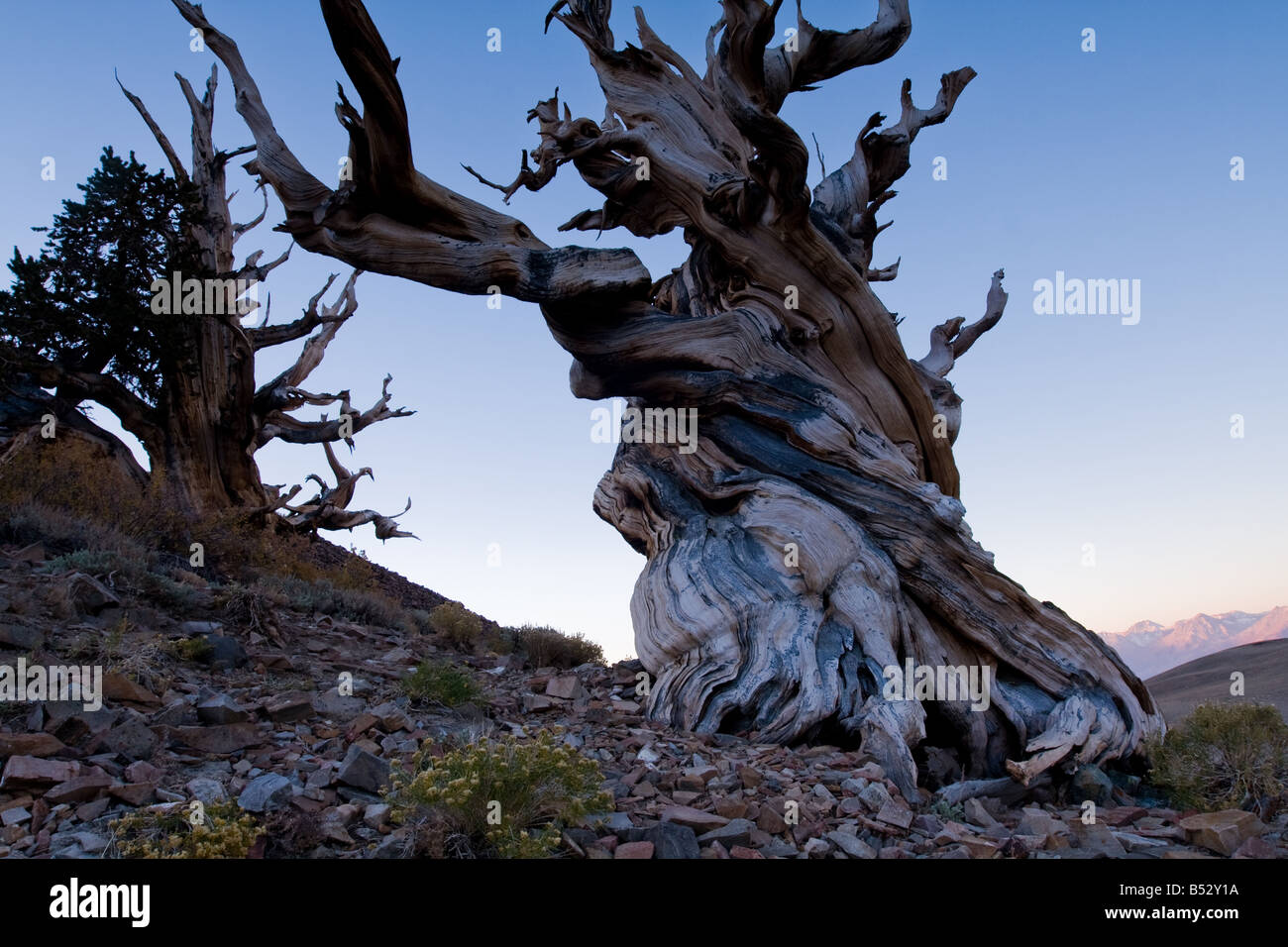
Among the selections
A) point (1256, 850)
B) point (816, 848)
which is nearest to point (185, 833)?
point (816, 848)

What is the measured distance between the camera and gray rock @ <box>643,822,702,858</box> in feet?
12.4

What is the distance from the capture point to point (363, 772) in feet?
14.3

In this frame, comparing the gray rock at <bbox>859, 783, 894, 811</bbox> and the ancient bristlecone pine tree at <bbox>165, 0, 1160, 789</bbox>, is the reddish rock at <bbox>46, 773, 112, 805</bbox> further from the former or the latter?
the gray rock at <bbox>859, 783, 894, 811</bbox>

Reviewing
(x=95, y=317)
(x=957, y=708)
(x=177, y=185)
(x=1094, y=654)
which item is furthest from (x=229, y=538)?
(x=1094, y=654)

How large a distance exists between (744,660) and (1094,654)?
3387 mm

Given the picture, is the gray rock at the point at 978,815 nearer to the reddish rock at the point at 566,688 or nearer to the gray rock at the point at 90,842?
the reddish rock at the point at 566,688

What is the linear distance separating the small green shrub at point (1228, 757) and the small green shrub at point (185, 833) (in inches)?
230

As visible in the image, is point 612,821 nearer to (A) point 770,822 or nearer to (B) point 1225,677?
(A) point 770,822

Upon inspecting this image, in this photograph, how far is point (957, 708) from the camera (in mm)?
6992

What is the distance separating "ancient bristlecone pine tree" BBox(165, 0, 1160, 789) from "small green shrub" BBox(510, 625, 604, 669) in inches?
57.4

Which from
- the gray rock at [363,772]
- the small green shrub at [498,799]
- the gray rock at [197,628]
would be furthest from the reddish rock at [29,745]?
the gray rock at [197,628]

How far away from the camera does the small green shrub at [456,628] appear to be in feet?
32.6
